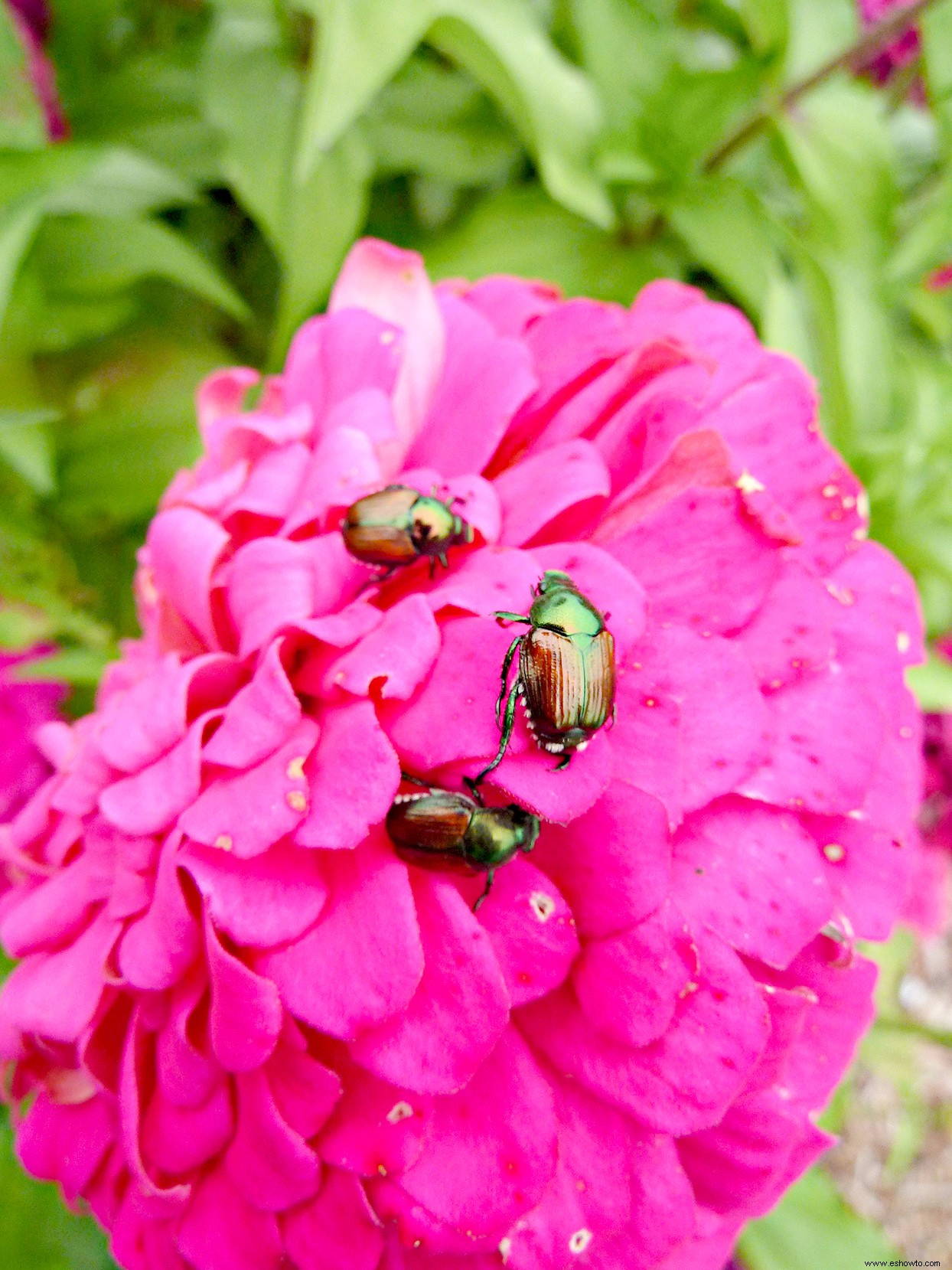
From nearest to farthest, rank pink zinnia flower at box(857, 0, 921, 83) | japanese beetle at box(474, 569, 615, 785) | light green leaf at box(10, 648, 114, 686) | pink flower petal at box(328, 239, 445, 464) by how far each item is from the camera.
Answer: japanese beetle at box(474, 569, 615, 785), pink flower petal at box(328, 239, 445, 464), light green leaf at box(10, 648, 114, 686), pink zinnia flower at box(857, 0, 921, 83)

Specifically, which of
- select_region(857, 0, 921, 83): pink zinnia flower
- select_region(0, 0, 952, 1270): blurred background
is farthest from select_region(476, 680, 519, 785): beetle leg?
select_region(857, 0, 921, 83): pink zinnia flower

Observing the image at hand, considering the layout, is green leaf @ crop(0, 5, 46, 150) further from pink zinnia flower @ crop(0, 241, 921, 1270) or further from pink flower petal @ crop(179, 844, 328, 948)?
pink flower petal @ crop(179, 844, 328, 948)

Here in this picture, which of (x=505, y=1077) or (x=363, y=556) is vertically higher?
(x=363, y=556)

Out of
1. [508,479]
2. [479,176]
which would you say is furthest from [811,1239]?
[479,176]

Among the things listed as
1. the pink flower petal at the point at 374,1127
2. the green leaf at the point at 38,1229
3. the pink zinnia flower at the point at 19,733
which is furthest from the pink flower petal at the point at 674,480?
the green leaf at the point at 38,1229

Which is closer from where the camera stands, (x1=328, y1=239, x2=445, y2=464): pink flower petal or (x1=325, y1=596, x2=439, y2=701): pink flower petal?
(x1=325, y1=596, x2=439, y2=701): pink flower petal

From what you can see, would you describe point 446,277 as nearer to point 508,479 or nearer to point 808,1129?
point 508,479

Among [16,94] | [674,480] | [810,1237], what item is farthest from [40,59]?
[810,1237]
